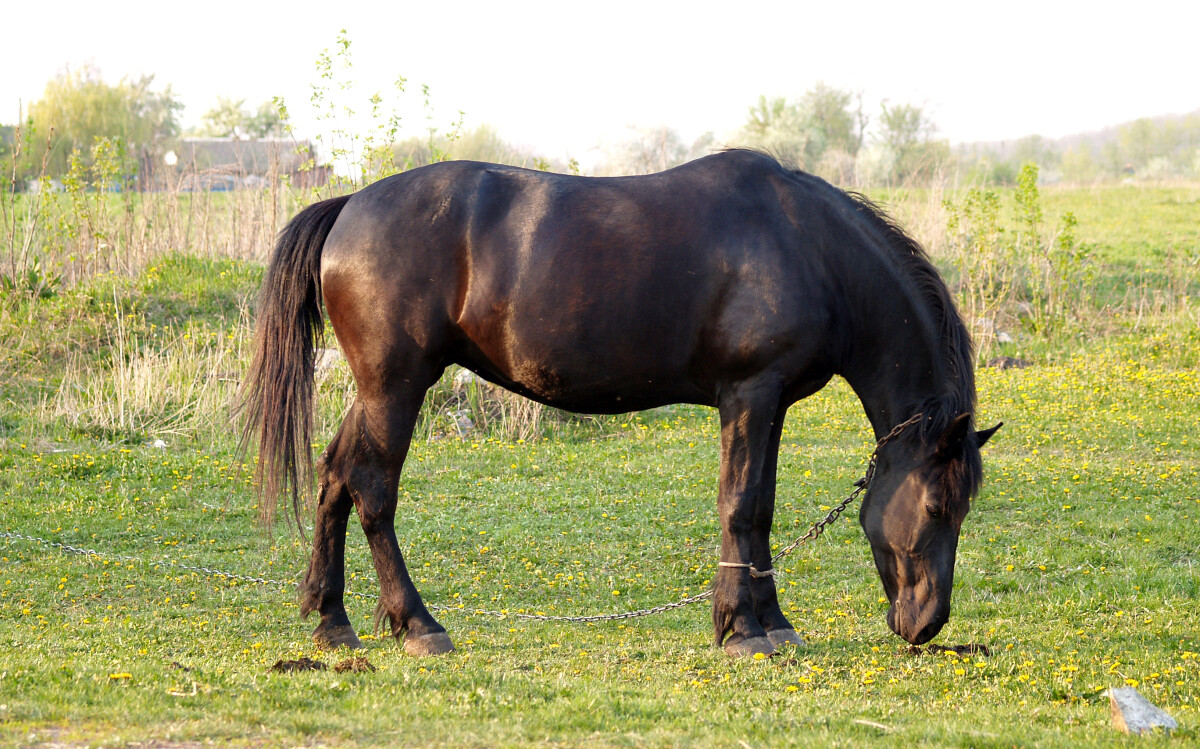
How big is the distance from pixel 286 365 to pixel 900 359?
2.91m

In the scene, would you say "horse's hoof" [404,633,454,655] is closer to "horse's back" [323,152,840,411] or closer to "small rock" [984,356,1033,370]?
"horse's back" [323,152,840,411]

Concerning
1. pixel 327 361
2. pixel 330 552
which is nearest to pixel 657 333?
pixel 330 552

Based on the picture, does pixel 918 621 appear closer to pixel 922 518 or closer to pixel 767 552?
pixel 922 518

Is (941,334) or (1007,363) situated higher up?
(941,334)

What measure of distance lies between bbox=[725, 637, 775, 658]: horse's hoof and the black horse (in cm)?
1

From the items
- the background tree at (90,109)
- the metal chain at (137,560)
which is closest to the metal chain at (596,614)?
the metal chain at (137,560)

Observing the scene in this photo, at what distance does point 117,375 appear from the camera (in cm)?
1097

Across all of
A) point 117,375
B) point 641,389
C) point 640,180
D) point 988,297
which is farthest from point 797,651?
point 988,297

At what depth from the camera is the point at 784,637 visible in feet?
16.3

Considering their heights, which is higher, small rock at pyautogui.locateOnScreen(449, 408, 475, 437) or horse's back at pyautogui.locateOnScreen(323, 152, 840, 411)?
horse's back at pyautogui.locateOnScreen(323, 152, 840, 411)

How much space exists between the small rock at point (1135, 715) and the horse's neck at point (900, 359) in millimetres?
1599

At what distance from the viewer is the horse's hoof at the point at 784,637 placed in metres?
4.92

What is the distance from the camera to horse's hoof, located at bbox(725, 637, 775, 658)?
4.62 meters

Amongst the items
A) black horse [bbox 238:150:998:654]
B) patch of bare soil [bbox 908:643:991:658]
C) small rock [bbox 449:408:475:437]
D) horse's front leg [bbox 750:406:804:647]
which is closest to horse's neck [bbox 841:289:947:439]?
black horse [bbox 238:150:998:654]
